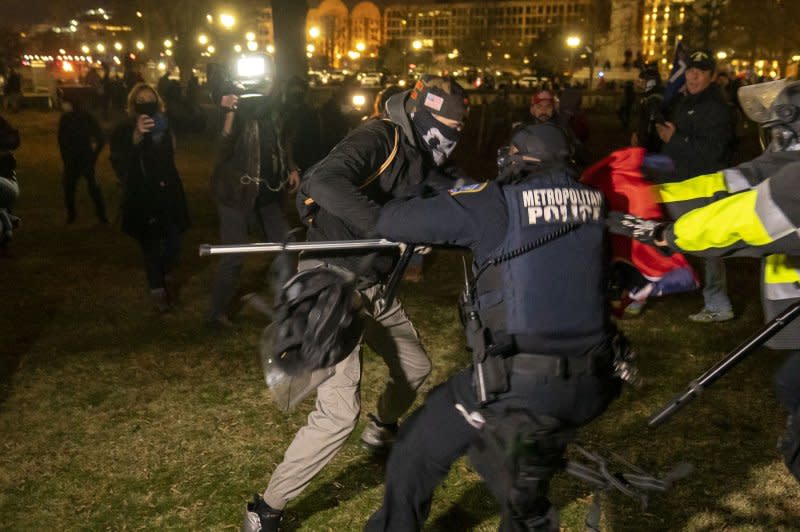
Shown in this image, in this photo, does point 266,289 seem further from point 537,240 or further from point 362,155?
point 537,240

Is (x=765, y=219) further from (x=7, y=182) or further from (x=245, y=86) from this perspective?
(x=245, y=86)

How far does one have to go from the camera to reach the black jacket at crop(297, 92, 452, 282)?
309cm

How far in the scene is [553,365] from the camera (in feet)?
8.53

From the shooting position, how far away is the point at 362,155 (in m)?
3.27

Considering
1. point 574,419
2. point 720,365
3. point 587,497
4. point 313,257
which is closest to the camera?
point 574,419

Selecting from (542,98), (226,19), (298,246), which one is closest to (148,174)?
(298,246)

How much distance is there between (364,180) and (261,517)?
1.64m

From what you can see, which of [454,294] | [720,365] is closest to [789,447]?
[720,365]

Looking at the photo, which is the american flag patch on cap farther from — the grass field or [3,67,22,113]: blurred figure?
[3,67,22,113]: blurred figure

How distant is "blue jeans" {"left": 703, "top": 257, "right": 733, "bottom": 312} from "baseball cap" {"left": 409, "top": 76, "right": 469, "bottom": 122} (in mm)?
4094

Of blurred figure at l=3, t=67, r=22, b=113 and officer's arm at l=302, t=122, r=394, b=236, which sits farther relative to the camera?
blurred figure at l=3, t=67, r=22, b=113

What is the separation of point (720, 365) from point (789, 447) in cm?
54

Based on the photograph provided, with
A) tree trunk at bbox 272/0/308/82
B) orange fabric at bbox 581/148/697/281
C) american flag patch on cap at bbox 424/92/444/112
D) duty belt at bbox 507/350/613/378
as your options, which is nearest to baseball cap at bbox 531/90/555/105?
american flag patch on cap at bbox 424/92/444/112

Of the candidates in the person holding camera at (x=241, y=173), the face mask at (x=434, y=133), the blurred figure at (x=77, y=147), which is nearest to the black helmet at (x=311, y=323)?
the face mask at (x=434, y=133)
